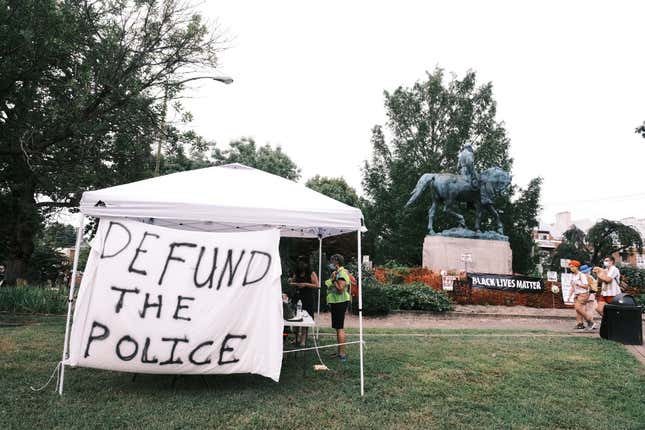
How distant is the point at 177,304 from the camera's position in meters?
5.66

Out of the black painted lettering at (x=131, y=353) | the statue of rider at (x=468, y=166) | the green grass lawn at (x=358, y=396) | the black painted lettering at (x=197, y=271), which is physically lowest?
the green grass lawn at (x=358, y=396)

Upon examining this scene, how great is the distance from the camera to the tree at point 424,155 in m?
35.0

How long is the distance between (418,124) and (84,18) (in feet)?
90.5

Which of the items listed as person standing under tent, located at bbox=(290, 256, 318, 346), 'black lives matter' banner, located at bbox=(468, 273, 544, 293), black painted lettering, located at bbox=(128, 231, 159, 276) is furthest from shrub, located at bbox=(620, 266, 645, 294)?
black painted lettering, located at bbox=(128, 231, 159, 276)

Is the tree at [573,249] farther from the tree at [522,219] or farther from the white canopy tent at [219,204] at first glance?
the white canopy tent at [219,204]

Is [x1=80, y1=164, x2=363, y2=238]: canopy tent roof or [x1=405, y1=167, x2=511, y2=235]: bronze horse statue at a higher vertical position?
[x1=405, y1=167, x2=511, y2=235]: bronze horse statue

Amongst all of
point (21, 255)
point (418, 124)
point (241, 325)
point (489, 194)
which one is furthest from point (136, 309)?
point (418, 124)

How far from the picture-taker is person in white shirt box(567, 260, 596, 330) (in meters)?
11.9

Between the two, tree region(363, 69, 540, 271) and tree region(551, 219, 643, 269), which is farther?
tree region(551, 219, 643, 269)

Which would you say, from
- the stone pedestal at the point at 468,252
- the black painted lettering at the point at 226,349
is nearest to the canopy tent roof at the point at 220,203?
the black painted lettering at the point at 226,349

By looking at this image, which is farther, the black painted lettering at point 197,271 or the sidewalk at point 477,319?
the sidewalk at point 477,319

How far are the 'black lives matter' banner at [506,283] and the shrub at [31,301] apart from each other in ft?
48.5

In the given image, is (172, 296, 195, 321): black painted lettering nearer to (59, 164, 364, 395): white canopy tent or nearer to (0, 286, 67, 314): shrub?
(59, 164, 364, 395): white canopy tent

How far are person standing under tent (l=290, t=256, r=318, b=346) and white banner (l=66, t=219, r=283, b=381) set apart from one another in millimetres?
2509
